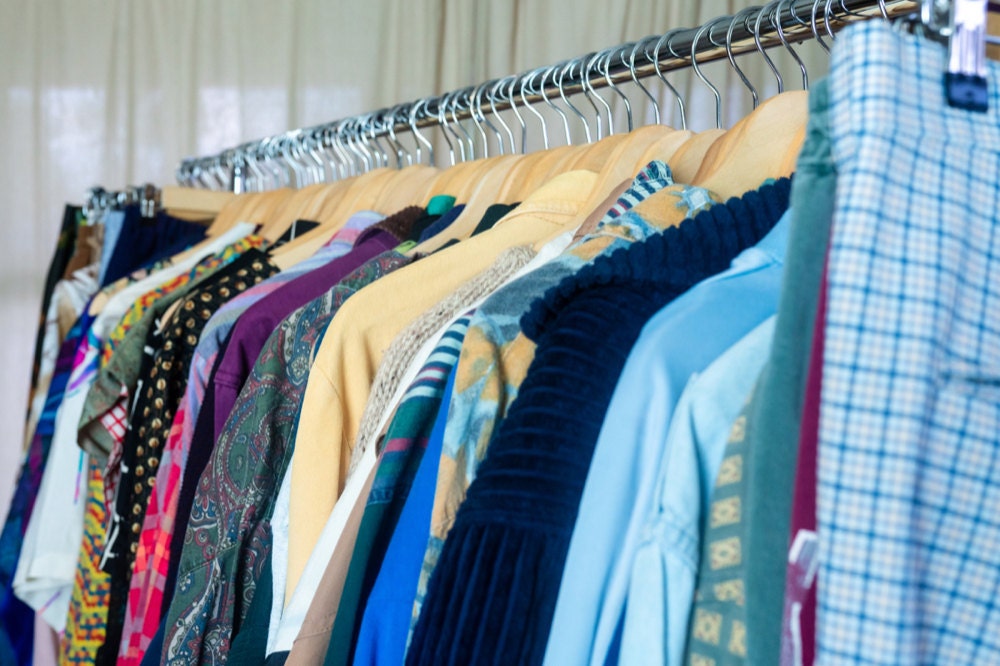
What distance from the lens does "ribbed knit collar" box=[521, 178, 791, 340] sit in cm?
56

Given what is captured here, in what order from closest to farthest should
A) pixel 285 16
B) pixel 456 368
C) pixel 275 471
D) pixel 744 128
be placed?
1. pixel 456 368
2. pixel 744 128
3. pixel 275 471
4. pixel 285 16

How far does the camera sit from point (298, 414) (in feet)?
2.92

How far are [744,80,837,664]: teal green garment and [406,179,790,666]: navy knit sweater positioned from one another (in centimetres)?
12

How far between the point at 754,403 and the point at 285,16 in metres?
2.53

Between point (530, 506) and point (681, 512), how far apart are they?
0.08 meters

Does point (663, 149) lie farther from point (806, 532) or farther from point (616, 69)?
point (806, 532)

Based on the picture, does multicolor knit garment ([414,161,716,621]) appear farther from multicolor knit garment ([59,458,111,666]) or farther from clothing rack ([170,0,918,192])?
multicolor knit garment ([59,458,111,666])

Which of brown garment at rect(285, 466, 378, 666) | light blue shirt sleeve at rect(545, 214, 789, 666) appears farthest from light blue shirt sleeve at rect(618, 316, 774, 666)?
brown garment at rect(285, 466, 378, 666)

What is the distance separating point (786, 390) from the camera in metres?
0.41

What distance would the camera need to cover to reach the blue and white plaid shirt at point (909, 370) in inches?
14.6

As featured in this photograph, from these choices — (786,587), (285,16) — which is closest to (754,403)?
(786,587)

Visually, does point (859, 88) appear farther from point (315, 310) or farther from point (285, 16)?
point (285, 16)

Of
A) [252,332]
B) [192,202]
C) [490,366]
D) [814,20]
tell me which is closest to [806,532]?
[490,366]

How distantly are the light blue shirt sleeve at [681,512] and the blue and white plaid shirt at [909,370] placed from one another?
92mm
